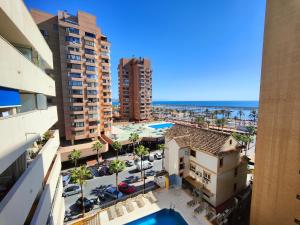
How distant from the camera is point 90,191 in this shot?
31047 millimetres

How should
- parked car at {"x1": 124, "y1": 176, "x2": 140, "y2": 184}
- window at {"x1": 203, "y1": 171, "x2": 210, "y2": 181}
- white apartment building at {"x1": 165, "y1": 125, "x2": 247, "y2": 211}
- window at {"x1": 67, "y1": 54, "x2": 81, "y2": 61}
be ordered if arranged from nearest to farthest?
white apartment building at {"x1": 165, "y1": 125, "x2": 247, "y2": 211}
window at {"x1": 203, "y1": 171, "x2": 210, "y2": 181}
parked car at {"x1": 124, "y1": 176, "x2": 140, "y2": 184}
window at {"x1": 67, "y1": 54, "x2": 81, "y2": 61}

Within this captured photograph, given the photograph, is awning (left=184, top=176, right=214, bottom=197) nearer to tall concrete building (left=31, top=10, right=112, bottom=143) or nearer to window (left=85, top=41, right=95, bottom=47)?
tall concrete building (left=31, top=10, right=112, bottom=143)

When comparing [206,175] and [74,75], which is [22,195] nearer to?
[206,175]

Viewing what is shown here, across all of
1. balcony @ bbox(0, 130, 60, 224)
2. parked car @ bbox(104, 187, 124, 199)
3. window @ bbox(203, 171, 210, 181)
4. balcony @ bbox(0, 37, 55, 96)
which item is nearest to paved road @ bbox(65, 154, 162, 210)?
parked car @ bbox(104, 187, 124, 199)

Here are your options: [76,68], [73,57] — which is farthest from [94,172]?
[73,57]

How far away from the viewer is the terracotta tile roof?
85.4 ft

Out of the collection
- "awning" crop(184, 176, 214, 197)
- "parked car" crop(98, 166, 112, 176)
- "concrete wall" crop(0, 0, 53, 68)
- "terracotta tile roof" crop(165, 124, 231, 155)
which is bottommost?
"parked car" crop(98, 166, 112, 176)

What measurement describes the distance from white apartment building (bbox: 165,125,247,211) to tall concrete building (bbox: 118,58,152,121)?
59.5 meters

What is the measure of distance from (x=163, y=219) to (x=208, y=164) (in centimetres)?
1117

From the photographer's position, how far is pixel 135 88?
297 feet

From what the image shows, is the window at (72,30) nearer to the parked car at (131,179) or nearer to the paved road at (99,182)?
the paved road at (99,182)

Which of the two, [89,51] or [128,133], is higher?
[89,51]

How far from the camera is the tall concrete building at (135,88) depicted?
89750mm

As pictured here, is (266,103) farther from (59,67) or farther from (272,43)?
(59,67)
